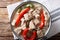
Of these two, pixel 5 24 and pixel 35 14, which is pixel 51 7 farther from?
pixel 5 24

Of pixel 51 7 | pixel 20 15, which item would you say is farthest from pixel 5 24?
pixel 51 7

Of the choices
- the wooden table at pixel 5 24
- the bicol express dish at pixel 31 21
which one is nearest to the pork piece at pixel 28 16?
the bicol express dish at pixel 31 21

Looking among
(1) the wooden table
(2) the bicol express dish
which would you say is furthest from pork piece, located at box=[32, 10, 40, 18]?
(1) the wooden table

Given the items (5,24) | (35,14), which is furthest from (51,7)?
(5,24)

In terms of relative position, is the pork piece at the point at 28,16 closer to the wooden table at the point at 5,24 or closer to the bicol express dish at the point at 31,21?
the bicol express dish at the point at 31,21

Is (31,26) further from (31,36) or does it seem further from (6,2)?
(6,2)

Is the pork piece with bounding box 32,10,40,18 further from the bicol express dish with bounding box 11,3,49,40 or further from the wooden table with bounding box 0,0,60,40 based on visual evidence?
the wooden table with bounding box 0,0,60,40

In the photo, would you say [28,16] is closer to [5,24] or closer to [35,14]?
[35,14]

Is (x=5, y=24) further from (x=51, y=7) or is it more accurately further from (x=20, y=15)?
(x=51, y=7)

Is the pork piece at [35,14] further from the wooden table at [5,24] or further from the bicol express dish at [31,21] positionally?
the wooden table at [5,24]

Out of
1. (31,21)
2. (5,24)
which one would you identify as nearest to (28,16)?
(31,21)
